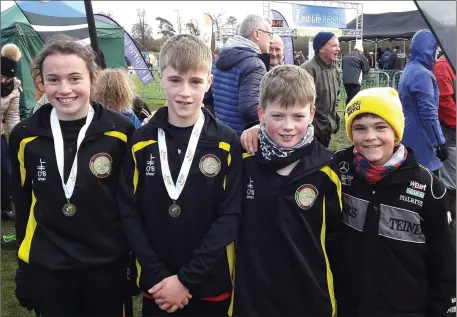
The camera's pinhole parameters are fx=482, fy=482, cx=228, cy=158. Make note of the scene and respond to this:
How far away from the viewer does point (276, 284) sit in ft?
7.77

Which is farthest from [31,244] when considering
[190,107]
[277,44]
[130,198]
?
[277,44]

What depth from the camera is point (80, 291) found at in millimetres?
2514

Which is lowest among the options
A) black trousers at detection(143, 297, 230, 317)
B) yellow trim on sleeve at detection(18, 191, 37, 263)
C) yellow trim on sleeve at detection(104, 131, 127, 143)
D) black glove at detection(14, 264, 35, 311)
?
black trousers at detection(143, 297, 230, 317)

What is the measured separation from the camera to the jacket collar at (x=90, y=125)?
2.43 m

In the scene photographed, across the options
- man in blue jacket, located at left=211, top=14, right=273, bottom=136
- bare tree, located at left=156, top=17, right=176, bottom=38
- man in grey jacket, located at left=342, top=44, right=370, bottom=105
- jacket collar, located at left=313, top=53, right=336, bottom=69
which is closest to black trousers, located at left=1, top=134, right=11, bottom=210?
bare tree, located at left=156, top=17, right=176, bottom=38

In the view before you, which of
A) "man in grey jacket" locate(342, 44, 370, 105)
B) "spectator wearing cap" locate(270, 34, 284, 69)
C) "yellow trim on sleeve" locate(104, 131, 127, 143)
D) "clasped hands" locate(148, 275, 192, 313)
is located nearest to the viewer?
"clasped hands" locate(148, 275, 192, 313)

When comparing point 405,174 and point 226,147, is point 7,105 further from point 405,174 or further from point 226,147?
point 405,174

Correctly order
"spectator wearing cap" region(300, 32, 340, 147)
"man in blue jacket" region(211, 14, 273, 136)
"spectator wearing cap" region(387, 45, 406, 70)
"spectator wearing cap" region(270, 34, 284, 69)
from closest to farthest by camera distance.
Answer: "man in blue jacket" region(211, 14, 273, 136), "spectator wearing cap" region(300, 32, 340, 147), "spectator wearing cap" region(270, 34, 284, 69), "spectator wearing cap" region(387, 45, 406, 70)

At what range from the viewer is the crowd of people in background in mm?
2312

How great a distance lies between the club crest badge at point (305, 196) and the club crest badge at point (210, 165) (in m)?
0.40

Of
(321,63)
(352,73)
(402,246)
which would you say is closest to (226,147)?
(402,246)

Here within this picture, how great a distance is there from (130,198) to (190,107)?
1.74ft

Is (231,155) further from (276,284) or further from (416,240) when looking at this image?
(416,240)

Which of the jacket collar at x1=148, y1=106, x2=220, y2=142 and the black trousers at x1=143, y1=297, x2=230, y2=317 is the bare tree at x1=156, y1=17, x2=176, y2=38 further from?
the black trousers at x1=143, y1=297, x2=230, y2=317
